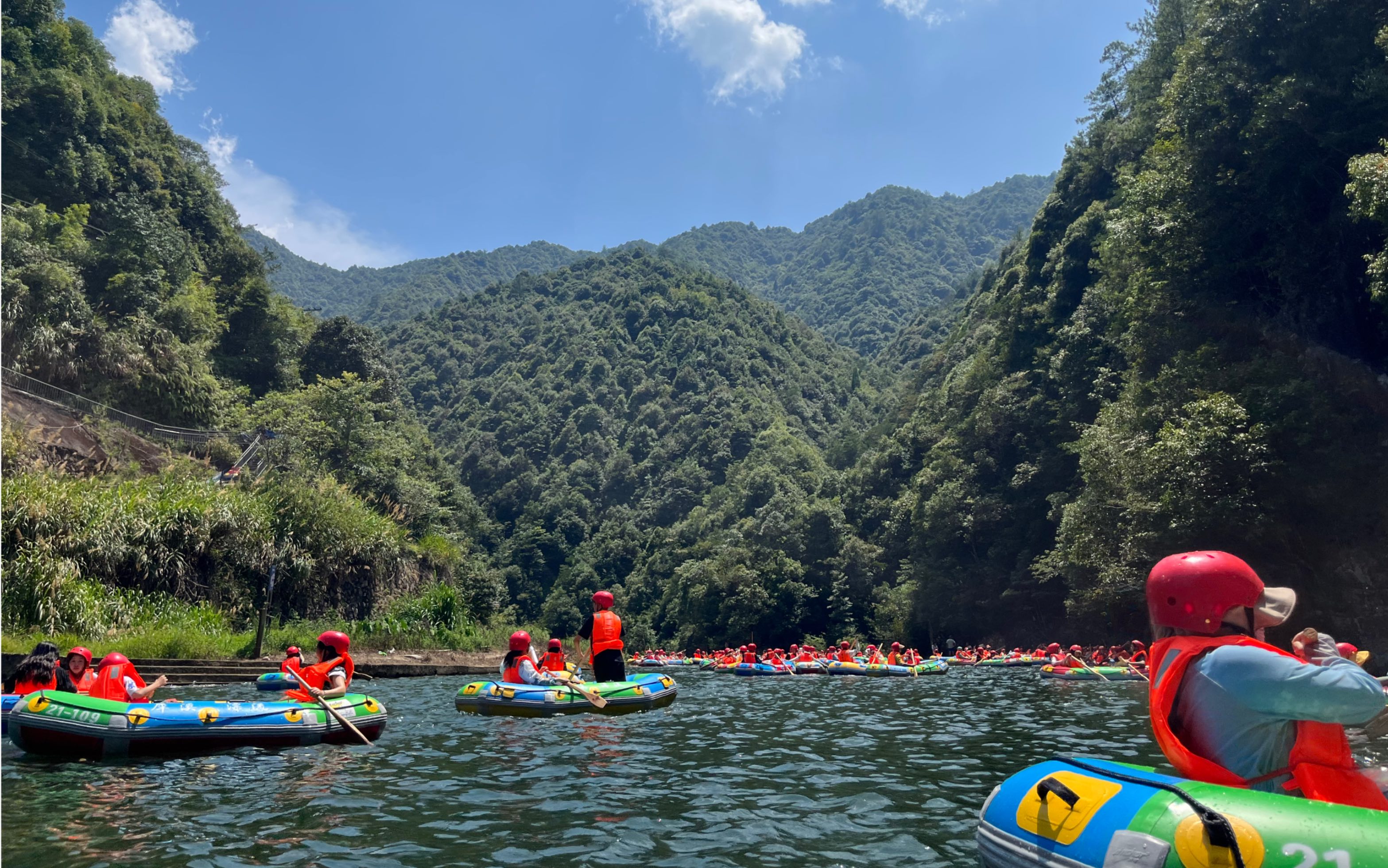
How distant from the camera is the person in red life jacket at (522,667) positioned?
13055 mm

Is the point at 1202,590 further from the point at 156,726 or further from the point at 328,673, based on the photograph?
the point at 328,673

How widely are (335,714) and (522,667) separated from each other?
4.03m

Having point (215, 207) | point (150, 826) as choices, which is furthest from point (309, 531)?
point (215, 207)

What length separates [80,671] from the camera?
9.71 metres

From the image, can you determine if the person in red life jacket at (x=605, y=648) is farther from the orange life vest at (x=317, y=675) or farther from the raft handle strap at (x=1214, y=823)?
the raft handle strap at (x=1214, y=823)

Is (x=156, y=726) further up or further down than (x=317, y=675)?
further down

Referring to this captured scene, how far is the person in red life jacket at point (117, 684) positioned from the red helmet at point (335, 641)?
5.63ft

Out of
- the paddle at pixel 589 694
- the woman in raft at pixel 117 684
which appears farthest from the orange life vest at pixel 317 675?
the paddle at pixel 589 694

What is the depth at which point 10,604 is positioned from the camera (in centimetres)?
1767

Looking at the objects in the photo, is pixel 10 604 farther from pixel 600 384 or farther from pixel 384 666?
pixel 600 384

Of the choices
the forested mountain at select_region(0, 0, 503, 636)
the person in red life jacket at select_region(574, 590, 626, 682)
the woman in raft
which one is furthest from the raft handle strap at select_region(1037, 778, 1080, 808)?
the forested mountain at select_region(0, 0, 503, 636)

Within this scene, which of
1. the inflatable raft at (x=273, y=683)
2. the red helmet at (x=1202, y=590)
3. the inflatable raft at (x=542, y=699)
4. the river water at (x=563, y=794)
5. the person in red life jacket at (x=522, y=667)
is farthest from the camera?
the inflatable raft at (x=273, y=683)

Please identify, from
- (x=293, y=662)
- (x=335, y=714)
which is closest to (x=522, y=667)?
(x=293, y=662)

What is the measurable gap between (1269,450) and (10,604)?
28.2m
